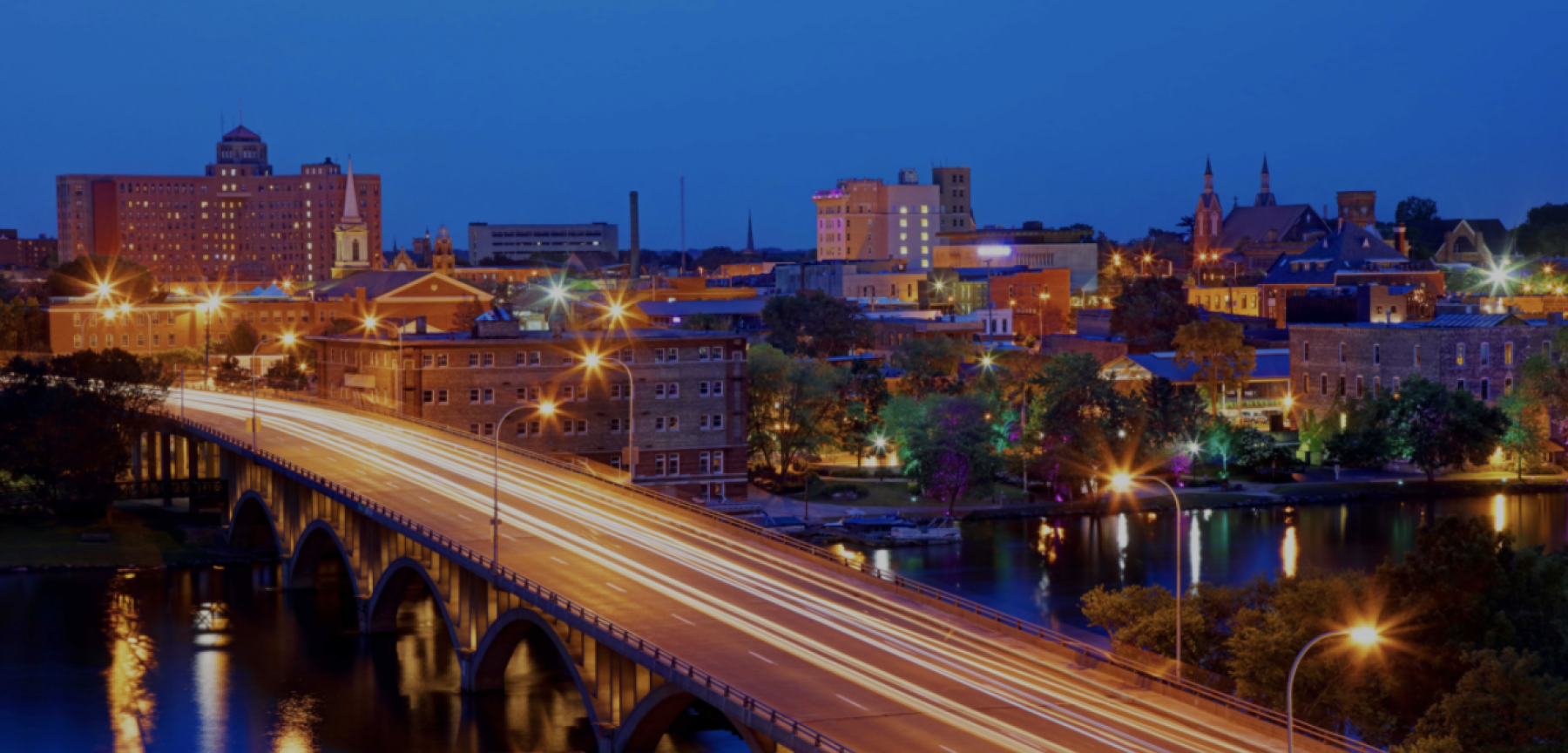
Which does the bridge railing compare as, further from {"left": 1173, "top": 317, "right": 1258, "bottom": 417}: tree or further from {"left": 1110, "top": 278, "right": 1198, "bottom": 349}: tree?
{"left": 1110, "top": 278, "right": 1198, "bottom": 349}: tree

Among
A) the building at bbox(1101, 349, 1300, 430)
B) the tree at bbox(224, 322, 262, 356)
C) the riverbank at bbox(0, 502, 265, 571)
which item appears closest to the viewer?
the riverbank at bbox(0, 502, 265, 571)

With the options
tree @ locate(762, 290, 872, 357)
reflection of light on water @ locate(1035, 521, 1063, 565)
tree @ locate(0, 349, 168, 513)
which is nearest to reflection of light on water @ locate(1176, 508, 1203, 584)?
reflection of light on water @ locate(1035, 521, 1063, 565)

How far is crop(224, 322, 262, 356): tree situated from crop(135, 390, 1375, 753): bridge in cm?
7532

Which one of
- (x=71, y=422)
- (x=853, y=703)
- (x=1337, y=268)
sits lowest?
(x=853, y=703)

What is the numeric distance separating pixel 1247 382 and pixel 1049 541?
3623cm

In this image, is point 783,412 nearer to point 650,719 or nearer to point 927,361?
point 927,361

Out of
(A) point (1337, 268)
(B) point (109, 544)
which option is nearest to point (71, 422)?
(B) point (109, 544)

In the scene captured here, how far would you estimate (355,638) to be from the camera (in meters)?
59.1

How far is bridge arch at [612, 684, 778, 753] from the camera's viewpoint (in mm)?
35156

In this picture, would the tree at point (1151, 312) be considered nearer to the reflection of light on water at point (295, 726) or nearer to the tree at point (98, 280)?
the tree at point (98, 280)

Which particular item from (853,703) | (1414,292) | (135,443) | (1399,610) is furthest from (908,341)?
(853,703)

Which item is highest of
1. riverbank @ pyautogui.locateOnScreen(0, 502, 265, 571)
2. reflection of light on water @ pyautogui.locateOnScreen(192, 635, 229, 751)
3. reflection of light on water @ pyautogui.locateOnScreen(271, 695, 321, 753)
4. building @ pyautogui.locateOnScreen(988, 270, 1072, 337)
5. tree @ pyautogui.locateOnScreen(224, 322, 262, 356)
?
building @ pyautogui.locateOnScreen(988, 270, 1072, 337)

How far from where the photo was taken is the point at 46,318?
150 meters

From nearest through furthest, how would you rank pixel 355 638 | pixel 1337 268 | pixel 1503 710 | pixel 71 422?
pixel 1503 710 < pixel 355 638 < pixel 71 422 < pixel 1337 268
